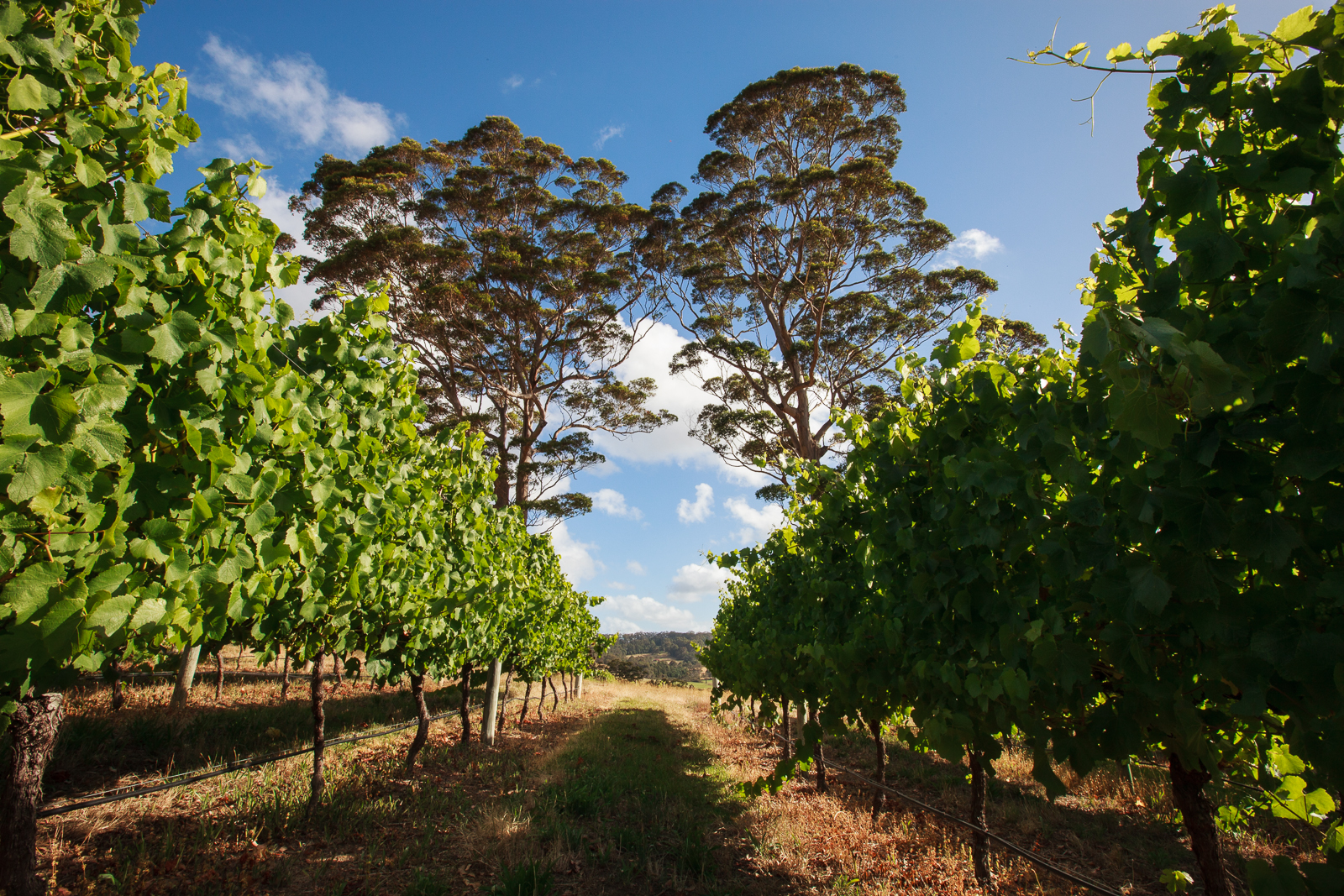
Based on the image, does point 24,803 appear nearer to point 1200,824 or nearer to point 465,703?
point 465,703

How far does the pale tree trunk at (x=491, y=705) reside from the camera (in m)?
10.3

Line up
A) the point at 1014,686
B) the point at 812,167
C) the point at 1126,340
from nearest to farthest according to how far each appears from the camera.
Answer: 1. the point at 1126,340
2. the point at 1014,686
3. the point at 812,167

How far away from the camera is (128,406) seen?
219cm

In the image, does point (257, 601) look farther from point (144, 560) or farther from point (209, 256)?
point (209, 256)

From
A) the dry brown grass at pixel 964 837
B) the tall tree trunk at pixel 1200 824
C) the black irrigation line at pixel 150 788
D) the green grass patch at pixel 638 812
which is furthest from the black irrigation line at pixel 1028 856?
the black irrigation line at pixel 150 788

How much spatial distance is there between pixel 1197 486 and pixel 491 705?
36.4 feet

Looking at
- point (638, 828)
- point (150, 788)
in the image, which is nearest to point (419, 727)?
point (150, 788)

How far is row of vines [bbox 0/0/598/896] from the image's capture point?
1597 millimetres

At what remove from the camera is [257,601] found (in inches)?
120

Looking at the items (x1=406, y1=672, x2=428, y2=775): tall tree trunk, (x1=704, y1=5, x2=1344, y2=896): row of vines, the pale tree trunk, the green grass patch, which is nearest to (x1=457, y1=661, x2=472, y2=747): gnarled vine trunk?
the pale tree trunk

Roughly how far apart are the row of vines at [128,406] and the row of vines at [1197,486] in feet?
8.35

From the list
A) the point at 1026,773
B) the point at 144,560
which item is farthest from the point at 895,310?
the point at 144,560

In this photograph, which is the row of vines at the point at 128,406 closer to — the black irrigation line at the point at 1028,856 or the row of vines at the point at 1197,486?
the row of vines at the point at 1197,486

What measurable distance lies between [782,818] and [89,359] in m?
6.88
